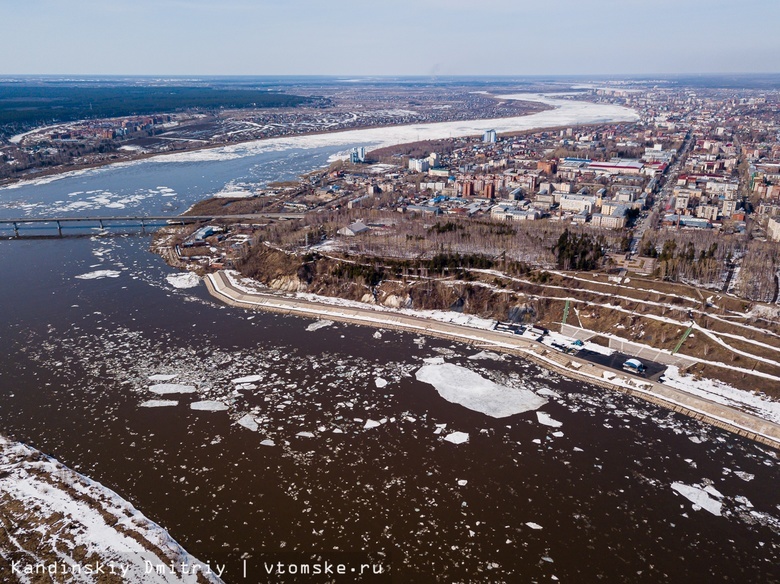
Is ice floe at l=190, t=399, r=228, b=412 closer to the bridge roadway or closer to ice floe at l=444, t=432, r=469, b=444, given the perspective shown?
ice floe at l=444, t=432, r=469, b=444

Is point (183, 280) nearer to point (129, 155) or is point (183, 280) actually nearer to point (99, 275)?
point (99, 275)

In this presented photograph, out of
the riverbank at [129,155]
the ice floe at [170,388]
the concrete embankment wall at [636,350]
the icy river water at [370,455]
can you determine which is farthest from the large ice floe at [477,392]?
the riverbank at [129,155]

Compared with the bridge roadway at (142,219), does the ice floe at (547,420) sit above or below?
below

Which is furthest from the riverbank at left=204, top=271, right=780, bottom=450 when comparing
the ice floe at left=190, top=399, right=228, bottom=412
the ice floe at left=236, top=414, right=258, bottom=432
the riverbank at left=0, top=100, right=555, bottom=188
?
the riverbank at left=0, top=100, right=555, bottom=188

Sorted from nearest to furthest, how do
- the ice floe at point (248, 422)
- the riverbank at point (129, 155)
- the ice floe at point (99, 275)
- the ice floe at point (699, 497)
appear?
1. the ice floe at point (699, 497)
2. the ice floe at point (248, 422)
3. the ice floe at point (99, 275)
4. the riverbank at point (129, 155)

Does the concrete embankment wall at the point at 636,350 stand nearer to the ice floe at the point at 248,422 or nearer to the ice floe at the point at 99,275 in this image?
the ice floe at the point at 248,422

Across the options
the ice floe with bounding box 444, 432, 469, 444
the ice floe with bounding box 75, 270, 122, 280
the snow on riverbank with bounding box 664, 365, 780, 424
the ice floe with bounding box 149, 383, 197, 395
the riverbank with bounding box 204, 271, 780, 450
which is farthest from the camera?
the ice floe with bounding box 75, 270, 122, 280
